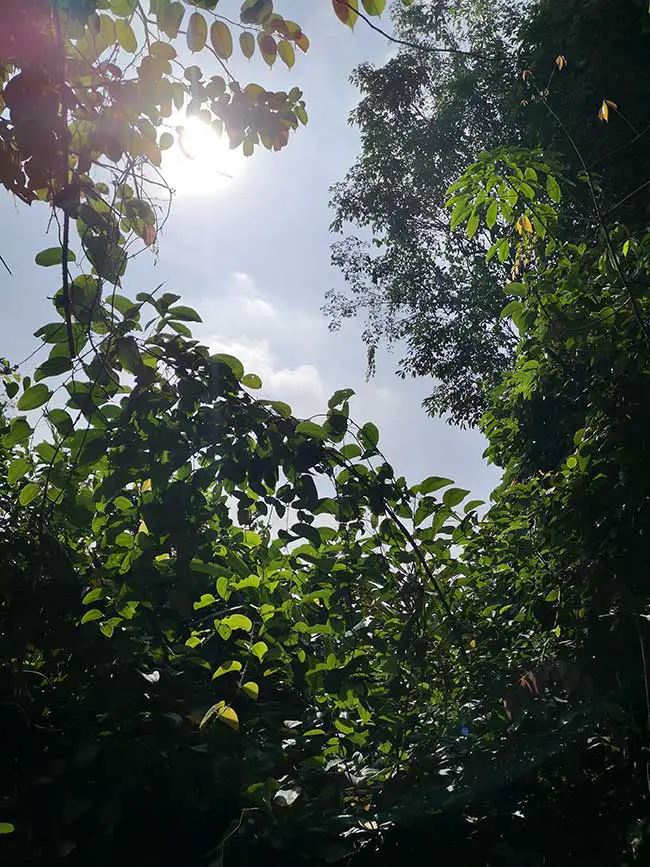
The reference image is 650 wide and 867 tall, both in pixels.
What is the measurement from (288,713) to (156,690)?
540 millimetres

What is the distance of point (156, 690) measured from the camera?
181cm

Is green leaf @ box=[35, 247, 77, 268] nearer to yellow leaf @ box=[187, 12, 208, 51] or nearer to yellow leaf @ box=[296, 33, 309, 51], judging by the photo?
yellow leaf @ box=[187, 12, 208, 51]

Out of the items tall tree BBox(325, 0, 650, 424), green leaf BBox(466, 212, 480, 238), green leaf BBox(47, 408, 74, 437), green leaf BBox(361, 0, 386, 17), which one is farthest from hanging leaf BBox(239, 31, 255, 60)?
tall tree BBox(325, 0, 650, 424)

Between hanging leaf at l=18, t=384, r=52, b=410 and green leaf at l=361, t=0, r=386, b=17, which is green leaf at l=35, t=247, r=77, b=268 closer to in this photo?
hanging leaf at l=18, t=384, r=52, b=410

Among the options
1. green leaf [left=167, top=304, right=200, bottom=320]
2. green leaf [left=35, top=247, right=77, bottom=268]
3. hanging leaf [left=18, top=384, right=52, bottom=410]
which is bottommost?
hanging leaf [left=18, top=384, right=52, bottom=410]

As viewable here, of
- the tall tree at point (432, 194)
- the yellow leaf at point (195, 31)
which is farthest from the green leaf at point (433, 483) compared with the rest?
the tall tree at point (432, 194)

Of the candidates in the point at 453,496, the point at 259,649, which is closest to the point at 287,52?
the point at 453,496

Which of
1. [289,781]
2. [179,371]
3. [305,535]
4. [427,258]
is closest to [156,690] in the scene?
[289,781]

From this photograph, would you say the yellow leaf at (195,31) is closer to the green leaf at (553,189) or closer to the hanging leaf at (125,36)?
the hanging leaf at (125,36)

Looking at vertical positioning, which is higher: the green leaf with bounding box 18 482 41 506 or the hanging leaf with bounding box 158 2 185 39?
the hanging leaf with bounding box 158 2 185 39

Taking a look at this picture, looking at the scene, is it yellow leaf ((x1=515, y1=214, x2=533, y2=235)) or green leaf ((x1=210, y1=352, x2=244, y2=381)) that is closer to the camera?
green leaf ((x1=210, y1=352, x2=244, y2=381))

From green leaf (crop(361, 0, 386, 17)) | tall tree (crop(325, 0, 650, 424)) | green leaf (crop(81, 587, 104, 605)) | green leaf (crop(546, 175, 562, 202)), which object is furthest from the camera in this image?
tall tree (crop(325, 0, 650, 424))

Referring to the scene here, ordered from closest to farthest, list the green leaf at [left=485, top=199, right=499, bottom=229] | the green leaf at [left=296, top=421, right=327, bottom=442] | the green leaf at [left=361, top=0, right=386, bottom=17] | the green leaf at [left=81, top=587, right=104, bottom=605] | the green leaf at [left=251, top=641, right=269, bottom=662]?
1. the green leaf at [left=361, top=0, right=386, bottom=17]
2. the green leaf at [left=81, top=587, right=104, bottom=605]
3. the green leaf at [left=251, top=641, right=269, bottom=662]
4. the green leaf at [left=296, top=421, right=327, bottom=442]
5. the green leaf at [left=485, top=199, right=499, bottom=229]

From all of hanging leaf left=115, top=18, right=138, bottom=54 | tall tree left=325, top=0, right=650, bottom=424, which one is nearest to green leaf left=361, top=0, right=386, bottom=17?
hanging leaf left=115, top=18, right=138, bottom=54
